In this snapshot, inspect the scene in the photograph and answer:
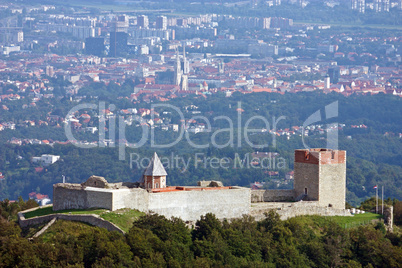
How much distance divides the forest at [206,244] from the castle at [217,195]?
0.62m

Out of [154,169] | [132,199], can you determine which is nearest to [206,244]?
[132,199]

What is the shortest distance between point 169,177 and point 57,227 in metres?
69.6

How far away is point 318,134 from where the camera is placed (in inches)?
4872

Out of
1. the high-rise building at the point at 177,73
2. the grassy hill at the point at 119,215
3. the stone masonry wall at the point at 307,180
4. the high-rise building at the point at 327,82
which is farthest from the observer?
the high-rise building at the point at 177,73

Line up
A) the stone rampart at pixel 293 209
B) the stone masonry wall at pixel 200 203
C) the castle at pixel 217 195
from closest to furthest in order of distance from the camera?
the castle at pixel 217 195 → the stone masonry wall at pixel 200 203 → the stone rampart at pixel 293 209

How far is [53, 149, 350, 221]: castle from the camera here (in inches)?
1164

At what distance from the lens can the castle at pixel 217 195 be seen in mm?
29562

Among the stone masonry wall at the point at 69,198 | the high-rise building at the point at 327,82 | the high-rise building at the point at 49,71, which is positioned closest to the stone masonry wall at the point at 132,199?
the stone masonry wall at the point at 69,198

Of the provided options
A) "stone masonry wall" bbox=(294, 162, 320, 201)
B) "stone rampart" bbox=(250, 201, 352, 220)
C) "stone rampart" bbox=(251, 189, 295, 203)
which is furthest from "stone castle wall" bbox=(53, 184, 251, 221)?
"stone masonry wall" bbox=(294, 162, 320, 201)

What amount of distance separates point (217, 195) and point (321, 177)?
4966mm

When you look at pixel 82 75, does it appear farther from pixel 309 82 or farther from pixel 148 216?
pixel 148 216

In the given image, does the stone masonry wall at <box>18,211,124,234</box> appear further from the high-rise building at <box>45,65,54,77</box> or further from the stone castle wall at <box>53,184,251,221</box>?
the high-rise building at <box>45,65,54,77</box>

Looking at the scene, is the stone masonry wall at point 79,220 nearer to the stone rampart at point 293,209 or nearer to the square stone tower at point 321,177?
the stone rampart at point 293,209

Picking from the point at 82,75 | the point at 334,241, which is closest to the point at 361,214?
the point at 334,241
